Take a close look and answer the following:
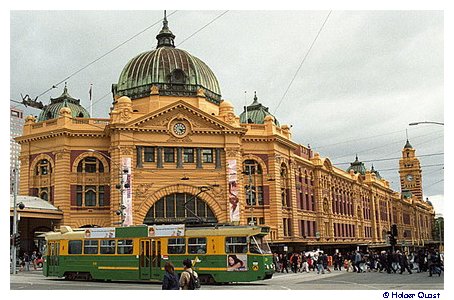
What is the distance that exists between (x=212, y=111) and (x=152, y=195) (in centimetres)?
1268

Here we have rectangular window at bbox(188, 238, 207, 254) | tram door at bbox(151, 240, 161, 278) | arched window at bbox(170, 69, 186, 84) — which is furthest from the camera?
arched window at bbox(170, 69, 186, 84)

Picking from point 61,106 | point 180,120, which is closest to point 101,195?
point 180,120

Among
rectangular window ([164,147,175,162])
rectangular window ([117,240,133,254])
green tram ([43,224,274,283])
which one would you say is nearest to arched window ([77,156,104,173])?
rectangular window ([164,147,175,162])

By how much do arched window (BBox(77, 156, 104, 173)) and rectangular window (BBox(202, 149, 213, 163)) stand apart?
374 inches

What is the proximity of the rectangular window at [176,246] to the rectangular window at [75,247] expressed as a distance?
5982 millimetres

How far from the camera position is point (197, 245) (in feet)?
102

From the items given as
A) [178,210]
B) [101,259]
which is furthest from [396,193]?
[101,259]

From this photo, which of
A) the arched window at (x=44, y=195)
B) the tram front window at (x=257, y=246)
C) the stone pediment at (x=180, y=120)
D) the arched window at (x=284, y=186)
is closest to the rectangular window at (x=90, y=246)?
the tram front window at (x=257, y=246)

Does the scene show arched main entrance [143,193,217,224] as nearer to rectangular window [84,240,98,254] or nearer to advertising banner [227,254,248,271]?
rectangular window [84,240,98,254]

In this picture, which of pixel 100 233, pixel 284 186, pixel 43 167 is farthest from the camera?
pixel 284 186

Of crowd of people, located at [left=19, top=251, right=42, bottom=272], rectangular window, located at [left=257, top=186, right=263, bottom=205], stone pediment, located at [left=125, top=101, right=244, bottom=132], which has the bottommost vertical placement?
crowd of people, located at [left=19, top=251, right=42, bottom=272]

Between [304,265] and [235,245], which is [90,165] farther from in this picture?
[235,245]

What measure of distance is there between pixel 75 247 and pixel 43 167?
75.0 ft

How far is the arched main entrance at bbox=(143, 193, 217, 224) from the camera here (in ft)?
171
